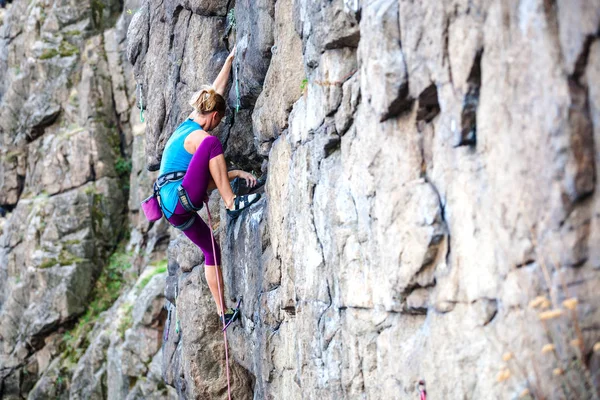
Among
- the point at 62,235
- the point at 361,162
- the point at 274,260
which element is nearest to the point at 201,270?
the point at 274,260

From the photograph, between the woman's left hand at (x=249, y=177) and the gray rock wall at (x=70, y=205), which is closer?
the woman's left hand at (x=249, y=177)

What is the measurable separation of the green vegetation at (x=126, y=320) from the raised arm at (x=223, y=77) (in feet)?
23.6

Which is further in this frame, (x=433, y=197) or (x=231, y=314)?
(x=231, y=314)

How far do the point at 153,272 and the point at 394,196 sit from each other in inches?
428

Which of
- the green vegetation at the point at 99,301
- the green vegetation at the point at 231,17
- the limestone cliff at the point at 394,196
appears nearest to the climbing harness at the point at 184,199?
the limestone cliff at the point at 394,196

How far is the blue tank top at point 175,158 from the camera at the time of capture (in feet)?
23.4

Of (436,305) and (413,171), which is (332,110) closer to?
(413,171)

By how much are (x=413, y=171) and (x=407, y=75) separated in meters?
0.52

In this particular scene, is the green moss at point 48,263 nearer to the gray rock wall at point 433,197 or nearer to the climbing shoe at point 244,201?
the climbing shoe at point 244,201

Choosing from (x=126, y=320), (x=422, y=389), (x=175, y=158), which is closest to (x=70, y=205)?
(x=126, y=320)

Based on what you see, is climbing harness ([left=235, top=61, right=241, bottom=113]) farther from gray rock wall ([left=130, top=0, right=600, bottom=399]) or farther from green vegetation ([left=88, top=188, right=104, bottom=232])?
green vegetation ([left=88, top=188, right=104, bottom=232])

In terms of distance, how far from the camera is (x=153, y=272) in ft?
45.5

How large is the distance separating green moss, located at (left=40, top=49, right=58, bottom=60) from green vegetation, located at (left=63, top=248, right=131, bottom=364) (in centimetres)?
568

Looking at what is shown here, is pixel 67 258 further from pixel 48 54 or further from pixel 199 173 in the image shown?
pixel 199 173
